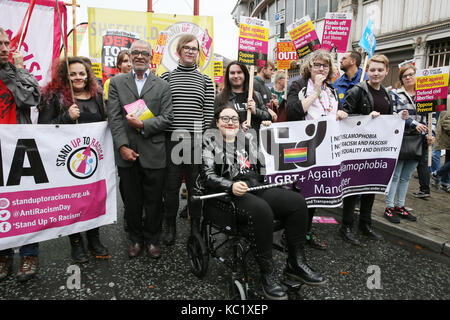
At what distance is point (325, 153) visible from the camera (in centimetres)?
351

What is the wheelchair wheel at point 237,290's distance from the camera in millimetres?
2188

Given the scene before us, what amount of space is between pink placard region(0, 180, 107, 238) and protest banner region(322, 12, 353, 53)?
169 inches

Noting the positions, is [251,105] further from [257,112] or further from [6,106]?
[6,106]

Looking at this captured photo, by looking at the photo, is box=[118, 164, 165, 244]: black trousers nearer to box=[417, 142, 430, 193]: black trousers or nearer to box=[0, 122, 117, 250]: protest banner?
box=[0, 122, 117, 250]: protest banner

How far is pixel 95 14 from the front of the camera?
7043mm

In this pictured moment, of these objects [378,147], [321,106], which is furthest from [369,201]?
[321,106]

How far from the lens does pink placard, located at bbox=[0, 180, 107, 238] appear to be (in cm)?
268

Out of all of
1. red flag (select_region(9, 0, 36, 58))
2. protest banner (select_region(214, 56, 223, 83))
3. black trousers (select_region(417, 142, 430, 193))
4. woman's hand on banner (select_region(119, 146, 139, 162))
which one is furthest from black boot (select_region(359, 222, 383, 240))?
protest banner (select_region(214, 56, 223, 83))

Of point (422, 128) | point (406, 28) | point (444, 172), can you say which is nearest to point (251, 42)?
point (422, 128)

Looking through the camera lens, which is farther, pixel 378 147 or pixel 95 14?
pixel 95 14

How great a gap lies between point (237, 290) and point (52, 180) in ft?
6.72

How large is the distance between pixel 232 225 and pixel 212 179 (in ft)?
1.43

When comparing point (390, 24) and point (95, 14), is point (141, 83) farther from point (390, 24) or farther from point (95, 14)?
point (390, 24)

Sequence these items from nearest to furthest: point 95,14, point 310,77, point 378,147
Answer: point 310,77 → point 378,147 → point 95,14
